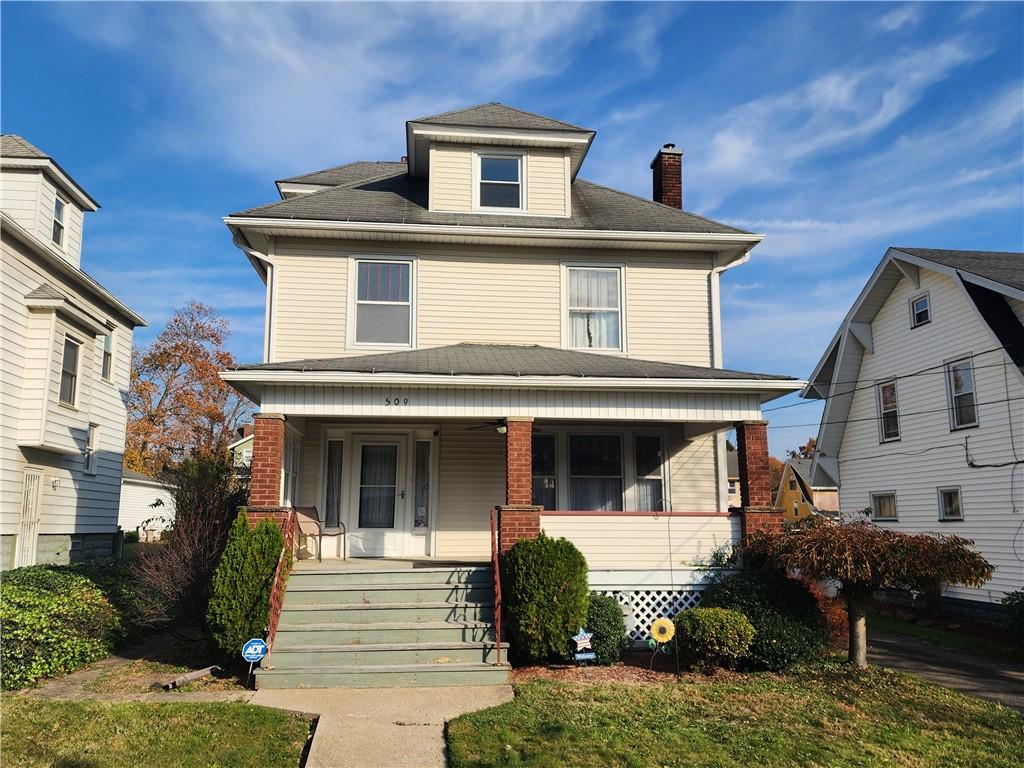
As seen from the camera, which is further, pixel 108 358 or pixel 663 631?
pixel 108 358

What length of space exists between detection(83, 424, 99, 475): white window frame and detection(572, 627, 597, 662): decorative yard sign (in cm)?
1292

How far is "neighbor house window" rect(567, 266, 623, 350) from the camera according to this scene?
42.8 feet

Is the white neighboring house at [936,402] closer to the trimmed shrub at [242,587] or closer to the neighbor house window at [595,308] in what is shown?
the neighbor house window at [595,308]

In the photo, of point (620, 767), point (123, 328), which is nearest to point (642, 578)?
point (620, 767)

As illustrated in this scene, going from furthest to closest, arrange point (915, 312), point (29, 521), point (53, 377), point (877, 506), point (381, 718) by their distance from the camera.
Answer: point (877, 506) < point (915, 312) < point (53, 377) < point (29, 521) < point (381, 718)

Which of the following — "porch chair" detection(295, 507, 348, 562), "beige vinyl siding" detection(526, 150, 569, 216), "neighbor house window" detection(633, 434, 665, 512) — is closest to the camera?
"porch chair" detection(295, 507, 348, 562)

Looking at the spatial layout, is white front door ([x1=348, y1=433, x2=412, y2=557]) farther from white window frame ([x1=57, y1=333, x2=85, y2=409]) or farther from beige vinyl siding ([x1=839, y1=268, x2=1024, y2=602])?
beige vinyl siding ([x1=839, y1=268, x2=1024, y2=602])

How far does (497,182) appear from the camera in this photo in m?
13.6

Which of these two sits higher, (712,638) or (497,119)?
(497,119)

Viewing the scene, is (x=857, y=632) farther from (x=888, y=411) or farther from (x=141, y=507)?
(x=141, y=507)

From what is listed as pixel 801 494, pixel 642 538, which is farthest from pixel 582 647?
pixel 801 494

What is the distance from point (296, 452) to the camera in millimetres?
11969

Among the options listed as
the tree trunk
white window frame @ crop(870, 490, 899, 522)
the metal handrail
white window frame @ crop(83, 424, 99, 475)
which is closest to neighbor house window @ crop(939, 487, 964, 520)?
white window frame @ crop(870, 490, 899, 522)

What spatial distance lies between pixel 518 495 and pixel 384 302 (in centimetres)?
455
